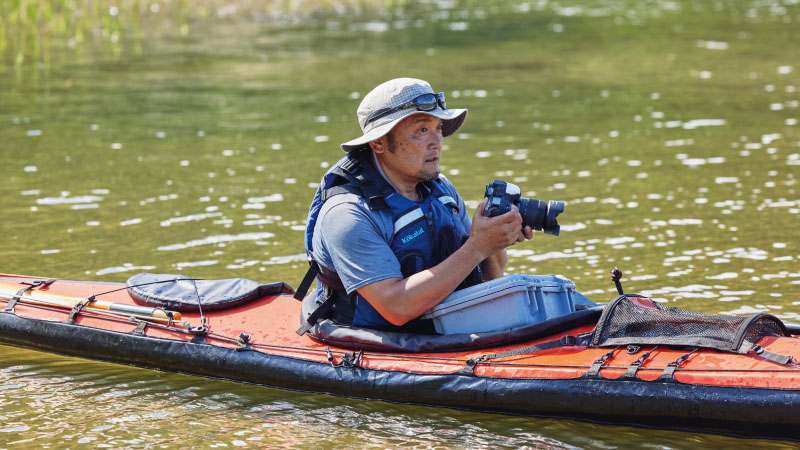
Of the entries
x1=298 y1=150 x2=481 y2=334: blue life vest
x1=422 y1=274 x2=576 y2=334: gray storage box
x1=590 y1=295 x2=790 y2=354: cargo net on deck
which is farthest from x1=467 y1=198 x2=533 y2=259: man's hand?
x1=590 y1=295 x2=790 y2=354: cargo net on deck

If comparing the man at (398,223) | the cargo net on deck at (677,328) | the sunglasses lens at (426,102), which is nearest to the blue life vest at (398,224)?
the man at (398,223)

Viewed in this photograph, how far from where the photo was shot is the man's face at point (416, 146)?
16.1 feet

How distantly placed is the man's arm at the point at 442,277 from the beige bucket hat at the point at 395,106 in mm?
501

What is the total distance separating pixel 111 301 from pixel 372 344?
1.73m

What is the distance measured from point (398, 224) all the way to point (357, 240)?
0.24m

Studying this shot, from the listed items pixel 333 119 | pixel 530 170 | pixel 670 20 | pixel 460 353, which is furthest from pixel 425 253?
pixel 670 20

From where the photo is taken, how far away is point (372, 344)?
5.17 metres

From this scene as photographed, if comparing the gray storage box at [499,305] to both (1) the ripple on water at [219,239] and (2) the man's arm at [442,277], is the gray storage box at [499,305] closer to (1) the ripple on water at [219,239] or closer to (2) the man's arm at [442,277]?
(2) the man's arm at [442,277]

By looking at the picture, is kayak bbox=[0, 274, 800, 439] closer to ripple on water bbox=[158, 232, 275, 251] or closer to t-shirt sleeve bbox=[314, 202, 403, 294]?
t-shirt sleeve bbox=[314, 202, 403, 294]

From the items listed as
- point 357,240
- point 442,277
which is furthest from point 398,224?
point 442,277

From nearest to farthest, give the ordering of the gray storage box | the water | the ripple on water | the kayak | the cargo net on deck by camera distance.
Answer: the kayak
the cargo net on deck
the gray storage box
the water
the ripple on water

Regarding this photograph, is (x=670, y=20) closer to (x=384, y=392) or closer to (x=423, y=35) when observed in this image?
(x=423, y=35)

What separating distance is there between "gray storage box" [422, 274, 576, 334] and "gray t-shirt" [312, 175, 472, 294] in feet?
1.04

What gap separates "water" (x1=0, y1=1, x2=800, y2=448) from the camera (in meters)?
5.25
